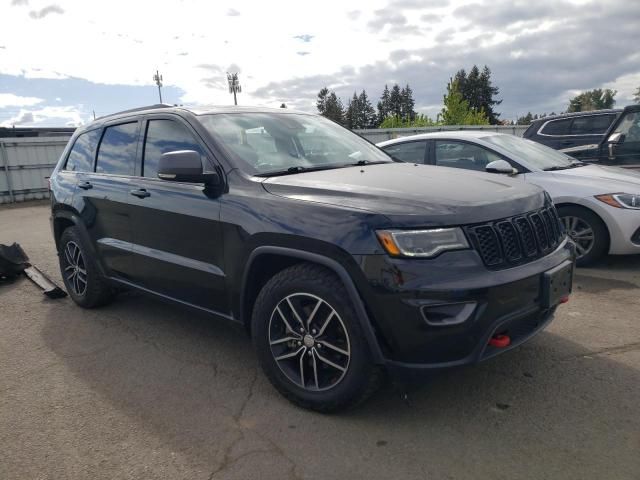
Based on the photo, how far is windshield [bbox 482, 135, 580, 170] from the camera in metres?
6.03

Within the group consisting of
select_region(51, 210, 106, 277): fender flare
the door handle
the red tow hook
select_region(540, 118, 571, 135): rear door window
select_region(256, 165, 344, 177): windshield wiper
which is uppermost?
select_region(540, 118, 571, 135): rear door window

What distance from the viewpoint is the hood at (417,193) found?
2.59 metres

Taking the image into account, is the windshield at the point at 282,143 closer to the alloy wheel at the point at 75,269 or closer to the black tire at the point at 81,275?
the black tire at the point at 81,275

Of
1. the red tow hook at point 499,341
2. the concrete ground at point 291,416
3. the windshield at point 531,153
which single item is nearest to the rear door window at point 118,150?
the concrete ground at point 291,416

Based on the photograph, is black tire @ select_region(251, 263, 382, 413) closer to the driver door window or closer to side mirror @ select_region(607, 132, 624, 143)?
the driver door window

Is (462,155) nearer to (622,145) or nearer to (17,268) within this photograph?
(622,145)

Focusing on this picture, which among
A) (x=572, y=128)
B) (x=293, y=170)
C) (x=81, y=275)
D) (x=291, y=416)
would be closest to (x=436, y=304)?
(x=291, y=416)

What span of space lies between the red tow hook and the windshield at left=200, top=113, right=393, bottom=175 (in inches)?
61.6

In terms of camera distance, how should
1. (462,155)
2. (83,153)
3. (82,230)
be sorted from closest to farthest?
(82,230) < (83,153) < (462,155)

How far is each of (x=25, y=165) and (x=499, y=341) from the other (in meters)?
17.4

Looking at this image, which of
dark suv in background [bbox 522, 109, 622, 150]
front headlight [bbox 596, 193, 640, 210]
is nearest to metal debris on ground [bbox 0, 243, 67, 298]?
front headlight [bbox 596, 193, 640, 210]

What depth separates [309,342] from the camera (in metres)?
2.89

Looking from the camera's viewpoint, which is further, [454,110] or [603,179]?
[454,110]

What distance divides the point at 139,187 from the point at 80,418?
1.70m
